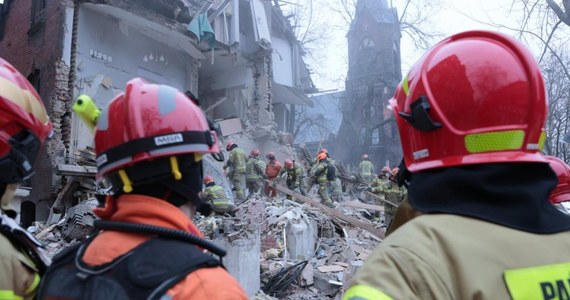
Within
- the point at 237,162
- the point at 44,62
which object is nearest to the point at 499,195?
the point at 237,162

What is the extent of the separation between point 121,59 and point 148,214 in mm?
13540

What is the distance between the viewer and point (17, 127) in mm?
1835

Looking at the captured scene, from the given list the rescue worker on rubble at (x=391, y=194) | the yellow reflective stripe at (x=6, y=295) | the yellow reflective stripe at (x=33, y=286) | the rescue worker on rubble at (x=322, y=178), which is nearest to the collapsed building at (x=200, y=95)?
the rescue worker on rubble at (x=391, y=194)

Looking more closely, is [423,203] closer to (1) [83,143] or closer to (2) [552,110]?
(1) [83,143]

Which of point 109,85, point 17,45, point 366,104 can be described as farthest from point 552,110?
point 17,45

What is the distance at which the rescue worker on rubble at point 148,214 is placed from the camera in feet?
4.22

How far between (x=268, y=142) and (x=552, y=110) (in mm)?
16107

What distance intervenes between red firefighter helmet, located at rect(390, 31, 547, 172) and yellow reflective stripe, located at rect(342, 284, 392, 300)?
0.48 metres

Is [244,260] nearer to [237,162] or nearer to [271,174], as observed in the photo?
[237,162]

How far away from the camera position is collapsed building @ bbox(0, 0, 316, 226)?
12219 mm

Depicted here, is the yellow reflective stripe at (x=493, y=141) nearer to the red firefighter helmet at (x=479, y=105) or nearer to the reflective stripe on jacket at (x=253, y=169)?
the red firefighter helmet at (x=479, y=105)

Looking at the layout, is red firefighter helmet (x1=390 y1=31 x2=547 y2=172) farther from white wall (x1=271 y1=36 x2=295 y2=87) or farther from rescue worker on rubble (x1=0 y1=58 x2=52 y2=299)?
white wall (x1=271 y1=36 x2=295 y2=87)

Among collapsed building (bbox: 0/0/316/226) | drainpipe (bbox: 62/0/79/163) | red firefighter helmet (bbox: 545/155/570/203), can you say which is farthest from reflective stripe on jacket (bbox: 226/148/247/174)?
red firefighter helmet (bbox: 545/155/570/203)

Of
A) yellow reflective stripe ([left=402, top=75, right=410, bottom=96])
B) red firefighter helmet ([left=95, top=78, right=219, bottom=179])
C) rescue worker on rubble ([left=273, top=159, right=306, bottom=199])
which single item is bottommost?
rescue worker on rubble ([left=273, top=159, right=306, bottom=199])
